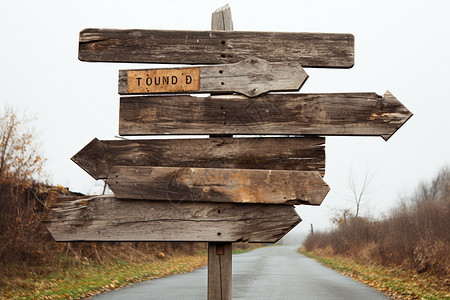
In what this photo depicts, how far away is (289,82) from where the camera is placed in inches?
112

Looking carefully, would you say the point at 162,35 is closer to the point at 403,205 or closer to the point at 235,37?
the point at 235,37

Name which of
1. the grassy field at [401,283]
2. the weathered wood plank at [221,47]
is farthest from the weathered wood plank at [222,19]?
the grassy field at [401,283]

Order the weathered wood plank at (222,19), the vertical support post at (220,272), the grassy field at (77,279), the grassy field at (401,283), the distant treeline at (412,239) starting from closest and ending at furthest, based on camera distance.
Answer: the vertical support post at (220,272) < the weathered wood plank at (222,19) < the grassy field at (77,279) < the grassy field at (401,283) < the distant treeline at (412,239)

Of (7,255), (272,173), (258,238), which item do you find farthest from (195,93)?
(7,255)

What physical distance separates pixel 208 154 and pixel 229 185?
0.24 m

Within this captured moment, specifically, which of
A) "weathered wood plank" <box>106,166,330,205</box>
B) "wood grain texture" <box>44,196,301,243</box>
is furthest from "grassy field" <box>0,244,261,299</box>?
"weathered wood plank" <box>106,166,330,205</box>

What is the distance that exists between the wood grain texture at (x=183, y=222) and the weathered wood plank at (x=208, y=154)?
0.75 feet

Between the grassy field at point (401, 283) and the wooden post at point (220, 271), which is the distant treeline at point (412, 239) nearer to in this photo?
the grassy field at point (401, 283)

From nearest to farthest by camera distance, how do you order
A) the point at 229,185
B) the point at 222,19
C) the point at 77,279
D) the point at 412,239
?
1. the point at 229,185
2. the point at 222,19
3. the point at 77,279
4. the point at 412,239

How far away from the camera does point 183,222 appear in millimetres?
2797

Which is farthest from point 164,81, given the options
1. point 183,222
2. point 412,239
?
point 412,239

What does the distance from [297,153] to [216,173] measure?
0.49 meters

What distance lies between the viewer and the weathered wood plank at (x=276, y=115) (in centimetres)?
280

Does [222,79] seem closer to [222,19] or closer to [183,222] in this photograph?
[222,19]
